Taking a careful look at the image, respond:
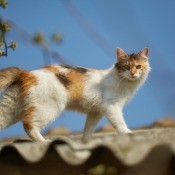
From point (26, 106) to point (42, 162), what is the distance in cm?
343

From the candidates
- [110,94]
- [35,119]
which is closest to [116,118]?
[110,94]

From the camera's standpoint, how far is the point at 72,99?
708 centimetres

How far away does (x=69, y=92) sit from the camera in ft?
23.0

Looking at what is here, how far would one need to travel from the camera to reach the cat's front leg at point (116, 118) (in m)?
7.12

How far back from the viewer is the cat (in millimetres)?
6648

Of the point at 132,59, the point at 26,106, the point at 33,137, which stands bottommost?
the point at 33,137

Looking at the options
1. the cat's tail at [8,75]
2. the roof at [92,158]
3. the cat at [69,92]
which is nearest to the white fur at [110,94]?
the cat at [69,92]

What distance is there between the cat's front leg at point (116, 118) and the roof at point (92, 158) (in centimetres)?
376

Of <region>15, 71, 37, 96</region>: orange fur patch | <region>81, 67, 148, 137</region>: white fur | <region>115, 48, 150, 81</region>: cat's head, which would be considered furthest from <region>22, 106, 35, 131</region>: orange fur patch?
<region>115, 48, 150, 81</region>: cat's head

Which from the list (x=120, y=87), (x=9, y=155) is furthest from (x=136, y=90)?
(x=9, y=155)

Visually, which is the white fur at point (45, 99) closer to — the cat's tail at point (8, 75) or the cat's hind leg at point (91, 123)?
the cat's tail at point (8, 75)

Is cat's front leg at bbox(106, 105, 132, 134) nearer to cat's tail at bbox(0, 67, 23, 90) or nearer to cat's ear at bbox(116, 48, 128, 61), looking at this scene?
cat's ear at bbox(116, 48, 128, 61)

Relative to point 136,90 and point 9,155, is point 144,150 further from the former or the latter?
point 136,90

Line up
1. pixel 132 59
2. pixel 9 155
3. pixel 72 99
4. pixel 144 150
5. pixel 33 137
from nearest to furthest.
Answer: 1. pixel 144 150
2. pixel 9 155
3. pixel 33 137
4. pixel 72 99
5. pixel 132 59
